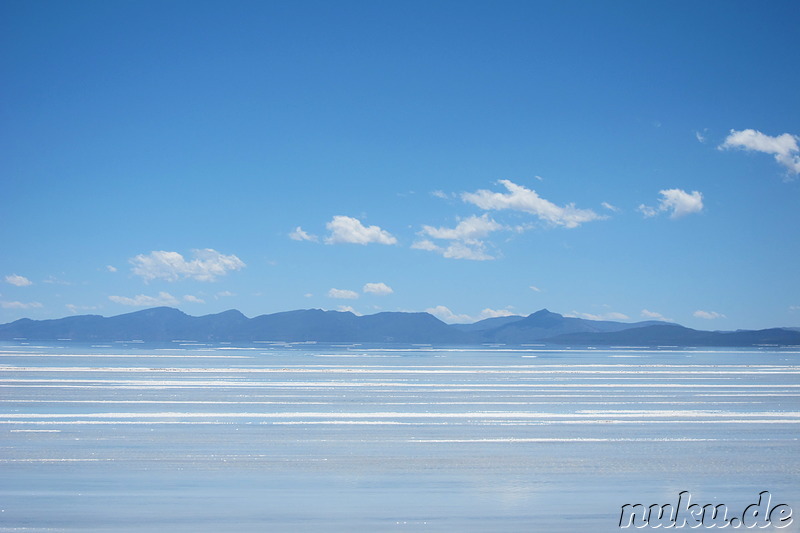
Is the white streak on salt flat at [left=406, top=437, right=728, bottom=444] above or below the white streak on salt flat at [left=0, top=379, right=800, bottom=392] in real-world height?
below

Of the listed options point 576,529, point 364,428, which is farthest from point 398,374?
point 576,529

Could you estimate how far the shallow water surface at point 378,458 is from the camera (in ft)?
30.3

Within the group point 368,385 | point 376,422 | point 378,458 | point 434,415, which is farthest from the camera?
point 368,385

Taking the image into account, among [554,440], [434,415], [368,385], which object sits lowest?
[554,440]

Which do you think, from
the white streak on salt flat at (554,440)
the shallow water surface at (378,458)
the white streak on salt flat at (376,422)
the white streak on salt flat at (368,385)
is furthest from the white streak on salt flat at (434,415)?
the white streak on salt flat at (368,385)

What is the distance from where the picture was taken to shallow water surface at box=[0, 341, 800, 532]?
9.23m

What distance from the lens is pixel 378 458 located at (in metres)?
12.6

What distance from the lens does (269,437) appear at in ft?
48.5

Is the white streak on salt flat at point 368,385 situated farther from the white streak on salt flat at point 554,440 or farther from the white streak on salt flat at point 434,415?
the white streak on salt flat at point 554,440

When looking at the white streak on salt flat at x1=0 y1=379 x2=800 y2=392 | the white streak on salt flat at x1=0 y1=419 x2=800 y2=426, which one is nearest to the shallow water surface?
the white streak on salt flat at x1=0 y1=419 x2=800 y2=426

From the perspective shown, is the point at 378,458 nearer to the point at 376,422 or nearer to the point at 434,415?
the point at 376,422

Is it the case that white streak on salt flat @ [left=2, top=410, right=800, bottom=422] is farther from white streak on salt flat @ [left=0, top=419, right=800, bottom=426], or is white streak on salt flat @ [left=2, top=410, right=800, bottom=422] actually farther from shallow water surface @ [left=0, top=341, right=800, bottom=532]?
white streak on salt flat @ [left=0, top=419, right=800, bottom=426]

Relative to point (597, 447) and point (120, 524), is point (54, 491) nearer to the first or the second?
point (120, 524)

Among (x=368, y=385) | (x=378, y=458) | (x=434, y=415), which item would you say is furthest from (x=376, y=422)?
(x=368, y=385)
